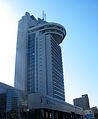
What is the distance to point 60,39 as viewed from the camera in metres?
158

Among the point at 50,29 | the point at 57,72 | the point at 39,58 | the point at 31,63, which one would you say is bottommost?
the point at 57,72

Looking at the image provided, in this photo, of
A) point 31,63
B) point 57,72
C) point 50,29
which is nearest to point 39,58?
point 31,63

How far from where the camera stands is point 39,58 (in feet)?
434

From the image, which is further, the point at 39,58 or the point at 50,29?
the point at 50,29

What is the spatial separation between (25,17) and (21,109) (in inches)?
3659

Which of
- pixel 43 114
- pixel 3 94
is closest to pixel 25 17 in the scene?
pixel 3 94

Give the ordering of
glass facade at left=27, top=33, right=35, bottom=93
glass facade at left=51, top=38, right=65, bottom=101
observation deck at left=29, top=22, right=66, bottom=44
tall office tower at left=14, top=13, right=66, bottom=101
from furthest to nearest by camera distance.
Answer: observation deck at left=29, top=22, right=66, bottom=44
glass facade at left=51, top=38, right=65, bottom=101
glass facade at left=27, top=33, right=35, bottom=93
tall office tower at left=14, top=13, right=66, bottom=101

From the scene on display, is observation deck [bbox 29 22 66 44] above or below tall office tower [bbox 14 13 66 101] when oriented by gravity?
above

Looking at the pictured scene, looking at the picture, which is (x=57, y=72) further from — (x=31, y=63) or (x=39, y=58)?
(x=31, y=63)

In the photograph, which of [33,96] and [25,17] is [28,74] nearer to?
[25,17]

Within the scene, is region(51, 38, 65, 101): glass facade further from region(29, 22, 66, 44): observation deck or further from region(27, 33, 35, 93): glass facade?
region(27, 33, 35, 93): glass facade

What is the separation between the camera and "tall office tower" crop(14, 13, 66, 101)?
125m

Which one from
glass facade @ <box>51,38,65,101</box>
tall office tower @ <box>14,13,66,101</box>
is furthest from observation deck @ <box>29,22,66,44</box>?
glass facade @ <box>51,38,65,101</box>

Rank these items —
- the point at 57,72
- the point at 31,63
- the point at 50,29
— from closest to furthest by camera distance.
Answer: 1. the point at 31,63
2. the point at 57,72
3. the point at 50,29
